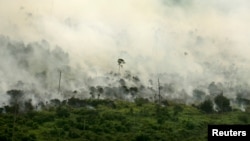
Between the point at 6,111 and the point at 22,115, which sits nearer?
the point at 22,115

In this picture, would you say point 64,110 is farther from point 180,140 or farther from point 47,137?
point 180,140

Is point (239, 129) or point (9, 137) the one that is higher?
point (239, 129)

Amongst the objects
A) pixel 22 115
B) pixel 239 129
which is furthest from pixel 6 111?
pixel 239 129

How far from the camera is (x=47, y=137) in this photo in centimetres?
15250

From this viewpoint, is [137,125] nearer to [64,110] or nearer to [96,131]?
[96,131]

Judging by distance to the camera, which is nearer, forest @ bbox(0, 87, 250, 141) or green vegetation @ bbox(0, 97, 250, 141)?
green vegetation @ bbox(0, 97, 250, 141)

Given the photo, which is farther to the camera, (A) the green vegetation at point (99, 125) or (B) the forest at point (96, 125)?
(B) the forest at point (96, 125)

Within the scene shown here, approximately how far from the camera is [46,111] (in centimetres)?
19588

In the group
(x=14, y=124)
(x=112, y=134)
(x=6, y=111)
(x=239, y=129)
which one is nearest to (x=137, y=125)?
(x=112, y=134)

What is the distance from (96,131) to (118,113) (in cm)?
3630

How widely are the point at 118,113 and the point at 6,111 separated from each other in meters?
55.3

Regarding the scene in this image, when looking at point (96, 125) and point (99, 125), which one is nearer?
point (96, 125)

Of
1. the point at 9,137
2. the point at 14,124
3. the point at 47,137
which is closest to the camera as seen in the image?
the point at 9,137

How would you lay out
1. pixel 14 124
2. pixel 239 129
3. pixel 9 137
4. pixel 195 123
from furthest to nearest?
pixel 195 123 < pixel 14 124 < pixel 9 137 < pixel 239 129
